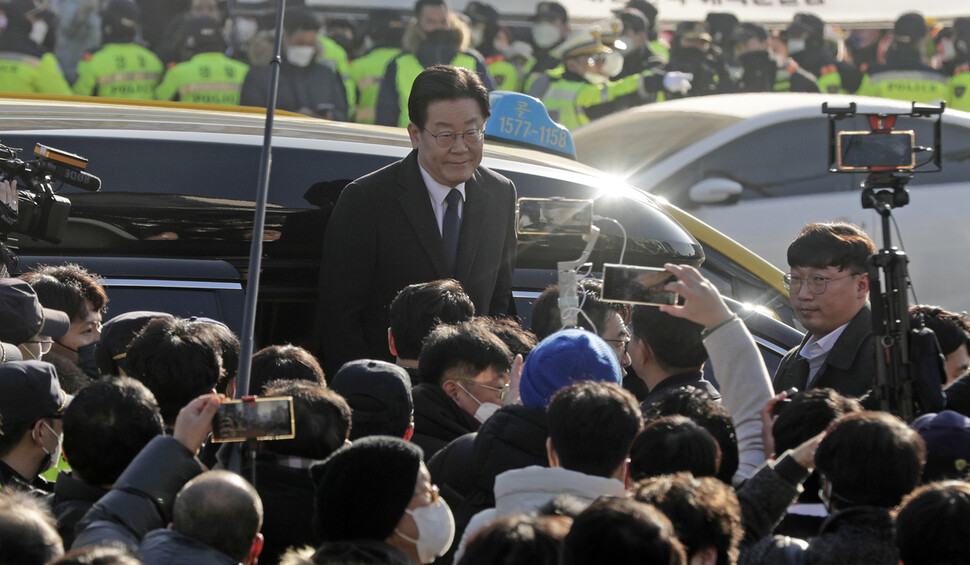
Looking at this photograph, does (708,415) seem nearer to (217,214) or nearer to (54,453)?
(54,453)

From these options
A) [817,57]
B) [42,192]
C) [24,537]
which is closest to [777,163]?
[817,57]

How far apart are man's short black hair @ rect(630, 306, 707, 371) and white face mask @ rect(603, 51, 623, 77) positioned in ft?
22.9

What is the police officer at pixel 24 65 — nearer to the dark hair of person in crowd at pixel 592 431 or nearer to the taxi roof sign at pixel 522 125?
the taxi roof sign at pixel 522 125

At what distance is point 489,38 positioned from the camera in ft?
37.6

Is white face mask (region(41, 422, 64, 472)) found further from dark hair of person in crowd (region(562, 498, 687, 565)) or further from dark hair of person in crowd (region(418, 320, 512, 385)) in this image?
dark hair of person in crowd (region(562, 498, 687, 565))

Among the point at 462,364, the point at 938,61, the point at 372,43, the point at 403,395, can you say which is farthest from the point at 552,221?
the point at 938,61

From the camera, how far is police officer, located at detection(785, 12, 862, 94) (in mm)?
12258

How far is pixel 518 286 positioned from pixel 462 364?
4.44 ft

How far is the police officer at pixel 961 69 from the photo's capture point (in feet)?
38.9

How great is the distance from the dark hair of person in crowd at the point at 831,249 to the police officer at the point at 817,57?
316 inches

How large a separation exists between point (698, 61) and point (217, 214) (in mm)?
7522

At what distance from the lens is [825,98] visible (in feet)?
30.0

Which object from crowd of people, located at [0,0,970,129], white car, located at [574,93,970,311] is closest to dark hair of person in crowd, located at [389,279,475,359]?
white car, located at [574,93,970,311]

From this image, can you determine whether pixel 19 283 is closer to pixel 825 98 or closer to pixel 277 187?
pixel 277 187
